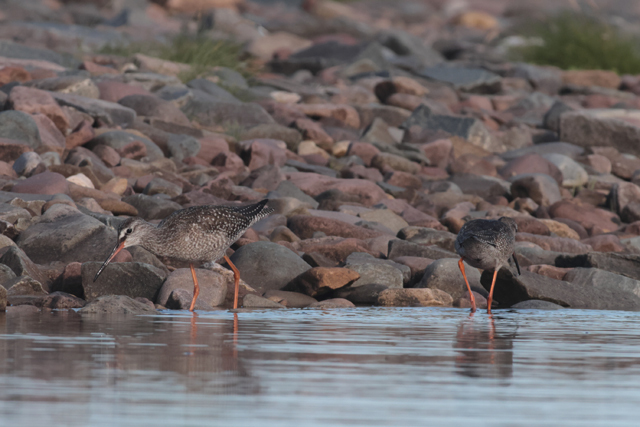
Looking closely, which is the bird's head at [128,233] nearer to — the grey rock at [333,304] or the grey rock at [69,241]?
the grey rock at [69,241]

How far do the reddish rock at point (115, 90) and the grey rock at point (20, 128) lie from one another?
350cm

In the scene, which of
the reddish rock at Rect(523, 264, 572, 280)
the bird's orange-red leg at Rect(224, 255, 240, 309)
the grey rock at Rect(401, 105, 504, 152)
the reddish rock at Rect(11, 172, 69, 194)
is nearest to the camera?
the bird's orange-red leg at Rect(224, 255, 240, 309)

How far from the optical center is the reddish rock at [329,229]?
12.8 m

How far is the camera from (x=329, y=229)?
12.8m

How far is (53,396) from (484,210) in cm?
1168

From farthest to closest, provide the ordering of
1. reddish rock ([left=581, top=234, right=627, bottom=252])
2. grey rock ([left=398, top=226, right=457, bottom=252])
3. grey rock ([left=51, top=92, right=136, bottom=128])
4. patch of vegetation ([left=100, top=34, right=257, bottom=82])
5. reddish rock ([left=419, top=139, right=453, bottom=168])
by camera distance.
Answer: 1. patch of vegetation ([left=100, top=34, right=257, bottom=82])
2. reddish rock ([left=419, top=139, right=453, bottom=168])
3. grey rock ([left=51, top=92, right=136, bottom=128])
4. reddish rock ([left=581, top=234, right=627, bottom=252])
5. grey rock ([left=398, top=226, right=457, bottom=252])

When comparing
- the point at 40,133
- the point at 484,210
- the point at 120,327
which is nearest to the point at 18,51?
the point at 40,133

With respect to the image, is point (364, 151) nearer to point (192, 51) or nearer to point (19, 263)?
point (192, 51)

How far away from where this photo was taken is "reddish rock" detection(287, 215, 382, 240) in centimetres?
1275

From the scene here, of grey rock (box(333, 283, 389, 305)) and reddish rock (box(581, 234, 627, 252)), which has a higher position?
grey rock (box(333, 283, 389, 305))

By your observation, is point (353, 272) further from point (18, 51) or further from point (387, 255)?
point (18, 51)

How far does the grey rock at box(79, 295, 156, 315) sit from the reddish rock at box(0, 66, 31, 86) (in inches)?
375

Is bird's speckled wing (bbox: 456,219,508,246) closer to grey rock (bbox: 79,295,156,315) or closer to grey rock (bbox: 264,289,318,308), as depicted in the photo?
grey rock (bbox: 264,289,318,308)

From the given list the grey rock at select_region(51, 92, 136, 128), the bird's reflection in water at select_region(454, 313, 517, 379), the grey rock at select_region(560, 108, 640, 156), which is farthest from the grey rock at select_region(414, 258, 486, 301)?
the grey rock at select_region(560, 108, 640, 156)
